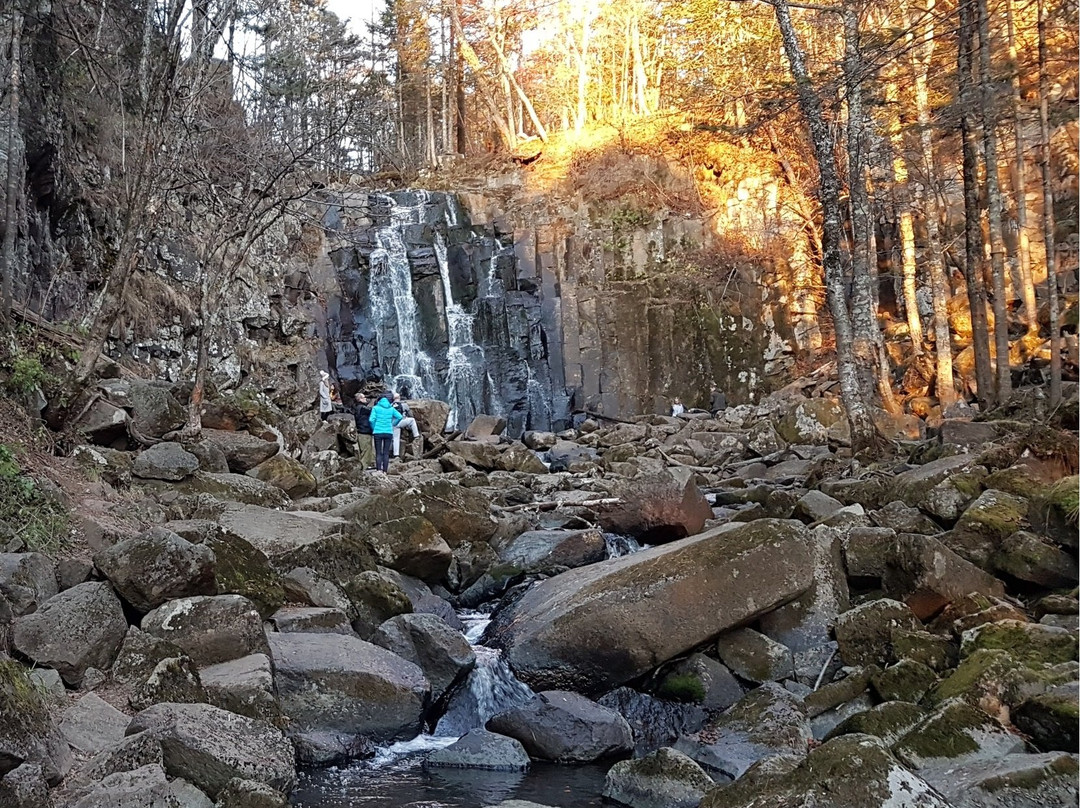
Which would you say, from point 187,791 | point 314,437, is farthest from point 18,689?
point 314,437

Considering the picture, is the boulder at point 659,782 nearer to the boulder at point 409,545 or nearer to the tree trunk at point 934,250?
the boulder at point 409,545

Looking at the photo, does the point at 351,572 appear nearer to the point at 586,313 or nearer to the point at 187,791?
the point at 187,791

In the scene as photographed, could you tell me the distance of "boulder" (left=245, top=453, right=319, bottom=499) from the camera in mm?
11711

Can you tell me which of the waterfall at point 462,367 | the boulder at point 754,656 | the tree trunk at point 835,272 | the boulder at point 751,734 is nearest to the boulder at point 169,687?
the boulder at point 751,734

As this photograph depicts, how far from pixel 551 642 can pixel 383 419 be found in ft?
31.5

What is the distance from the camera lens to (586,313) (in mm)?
28234

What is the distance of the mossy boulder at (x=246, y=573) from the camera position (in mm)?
6969

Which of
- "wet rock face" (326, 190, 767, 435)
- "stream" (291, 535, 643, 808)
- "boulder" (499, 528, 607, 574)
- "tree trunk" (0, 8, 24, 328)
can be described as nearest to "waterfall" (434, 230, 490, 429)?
"wet rock face" (326, 190, 767, 435)

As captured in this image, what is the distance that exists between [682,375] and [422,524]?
62.0 feet

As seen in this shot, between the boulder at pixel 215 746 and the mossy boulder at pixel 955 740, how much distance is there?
11.6 feet

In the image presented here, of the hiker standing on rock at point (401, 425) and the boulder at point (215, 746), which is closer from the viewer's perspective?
the boulder at point (215, 746)

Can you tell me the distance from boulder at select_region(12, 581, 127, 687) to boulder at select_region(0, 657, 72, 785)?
46.0 inches

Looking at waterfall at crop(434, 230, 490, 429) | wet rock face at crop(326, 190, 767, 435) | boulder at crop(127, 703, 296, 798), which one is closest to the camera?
boulder at crop(127, 703, 296, 798)

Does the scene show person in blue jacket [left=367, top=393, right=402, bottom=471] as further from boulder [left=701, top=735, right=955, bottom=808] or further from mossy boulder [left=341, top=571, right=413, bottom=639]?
boulder [left=701, top=735, right=955, bottom=808]
